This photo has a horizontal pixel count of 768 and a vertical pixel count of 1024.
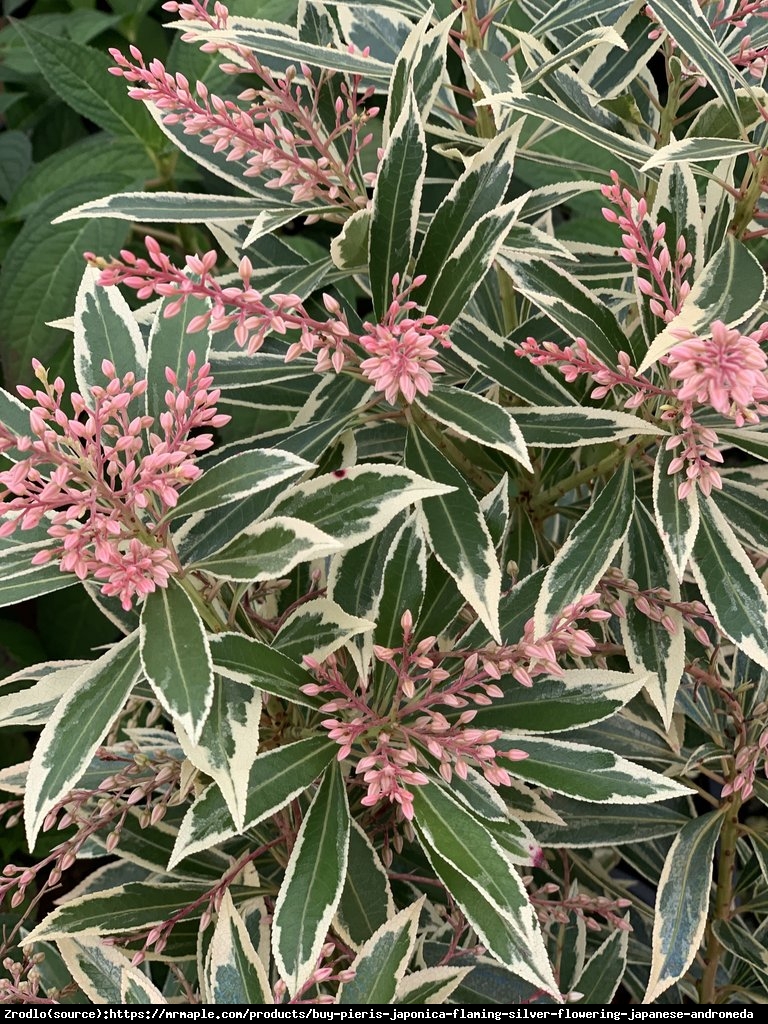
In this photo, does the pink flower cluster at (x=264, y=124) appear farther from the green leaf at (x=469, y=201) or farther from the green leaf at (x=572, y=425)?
the green leaf at (x=572, y=425)

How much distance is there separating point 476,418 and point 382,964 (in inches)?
18.1

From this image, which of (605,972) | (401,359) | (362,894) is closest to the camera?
(401,359)

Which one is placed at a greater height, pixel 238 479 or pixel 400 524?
pixel 238 479

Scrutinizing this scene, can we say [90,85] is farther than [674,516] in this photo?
Yes

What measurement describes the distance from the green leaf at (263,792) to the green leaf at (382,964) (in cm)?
14

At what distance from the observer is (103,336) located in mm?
856

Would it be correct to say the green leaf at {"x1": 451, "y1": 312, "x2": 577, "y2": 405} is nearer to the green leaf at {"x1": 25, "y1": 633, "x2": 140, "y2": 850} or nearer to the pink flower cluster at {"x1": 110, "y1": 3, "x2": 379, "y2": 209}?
the pink flower cluster at {"x1": 110, "y1": 3, "x2": 379, "y2": 209}

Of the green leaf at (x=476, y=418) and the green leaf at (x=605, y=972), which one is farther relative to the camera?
the green leaf at (x=605, y=972)

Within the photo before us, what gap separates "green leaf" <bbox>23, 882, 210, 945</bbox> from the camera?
2.93 feet

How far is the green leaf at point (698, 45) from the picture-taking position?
810mm

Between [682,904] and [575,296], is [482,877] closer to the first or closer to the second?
[682,904]

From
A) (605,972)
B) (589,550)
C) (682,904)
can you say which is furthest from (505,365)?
(605,972)

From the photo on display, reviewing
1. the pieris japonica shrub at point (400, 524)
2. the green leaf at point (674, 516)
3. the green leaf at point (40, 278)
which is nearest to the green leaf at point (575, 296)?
the pieris japonica shrub at point (400, 524)

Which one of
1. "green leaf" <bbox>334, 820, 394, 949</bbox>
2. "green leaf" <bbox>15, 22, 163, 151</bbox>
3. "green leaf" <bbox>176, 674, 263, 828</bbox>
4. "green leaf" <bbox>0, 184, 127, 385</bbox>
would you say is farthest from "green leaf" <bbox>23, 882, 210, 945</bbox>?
"green leaf" <bbox>15, 22, 163, 151</bbox>
